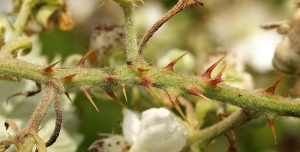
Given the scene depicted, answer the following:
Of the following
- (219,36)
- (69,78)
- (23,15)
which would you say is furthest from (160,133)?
(219,36)

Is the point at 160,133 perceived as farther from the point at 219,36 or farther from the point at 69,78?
the point at 219,36

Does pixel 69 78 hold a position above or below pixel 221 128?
above

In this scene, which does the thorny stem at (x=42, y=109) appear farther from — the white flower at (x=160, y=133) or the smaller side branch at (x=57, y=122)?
the white flower at (x=160, y=133)

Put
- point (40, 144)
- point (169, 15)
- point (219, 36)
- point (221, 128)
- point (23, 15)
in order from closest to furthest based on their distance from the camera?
1. point (40, 144)
2. point (169, 15)
3. point (221, 128)
4. point (23, 15)
5. point (219, 36)

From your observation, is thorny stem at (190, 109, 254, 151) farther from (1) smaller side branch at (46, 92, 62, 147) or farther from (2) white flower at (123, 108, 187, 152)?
(1) smaller side branch at (46, 92, 62, 147)

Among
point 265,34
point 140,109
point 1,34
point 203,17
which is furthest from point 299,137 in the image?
point 1,34

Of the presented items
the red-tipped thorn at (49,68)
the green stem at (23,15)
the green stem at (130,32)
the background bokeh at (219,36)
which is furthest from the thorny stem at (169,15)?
the background bokeh at (219,36)

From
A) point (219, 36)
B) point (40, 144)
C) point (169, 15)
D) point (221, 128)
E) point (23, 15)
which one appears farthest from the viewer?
point (219, 36)

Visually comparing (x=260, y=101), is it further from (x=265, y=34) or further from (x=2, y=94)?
(x=265, y=34)
